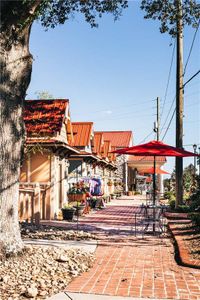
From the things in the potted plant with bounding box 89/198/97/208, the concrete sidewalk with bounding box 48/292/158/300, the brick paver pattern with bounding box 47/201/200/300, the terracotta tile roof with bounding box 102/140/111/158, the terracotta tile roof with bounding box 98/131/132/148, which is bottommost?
the concrete sidewalk with bounding box 48/292/158/300

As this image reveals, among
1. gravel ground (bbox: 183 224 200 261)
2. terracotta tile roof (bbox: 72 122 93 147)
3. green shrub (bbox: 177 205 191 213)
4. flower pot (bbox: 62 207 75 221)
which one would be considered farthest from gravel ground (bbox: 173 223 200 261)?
terracotta tile roof (bbox: 72 122 93 147)

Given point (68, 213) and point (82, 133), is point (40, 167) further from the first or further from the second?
point (82, 133)

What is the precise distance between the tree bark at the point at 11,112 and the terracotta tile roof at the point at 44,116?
27.1ft

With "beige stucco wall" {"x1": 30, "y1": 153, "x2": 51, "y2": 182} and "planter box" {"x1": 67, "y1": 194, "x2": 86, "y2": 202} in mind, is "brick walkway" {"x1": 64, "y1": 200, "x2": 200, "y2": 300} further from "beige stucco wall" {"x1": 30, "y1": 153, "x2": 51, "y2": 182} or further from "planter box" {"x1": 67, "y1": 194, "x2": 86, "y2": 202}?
"planter box" {"x1": 67, "y1": 194, "x2": 86, "y2": 202}

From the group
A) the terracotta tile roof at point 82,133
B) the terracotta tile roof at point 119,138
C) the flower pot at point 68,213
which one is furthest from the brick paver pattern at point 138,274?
the terracotta tile roof at point 119,138

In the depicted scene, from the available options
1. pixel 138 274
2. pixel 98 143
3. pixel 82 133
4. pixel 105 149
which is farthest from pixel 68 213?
pixel 105 149

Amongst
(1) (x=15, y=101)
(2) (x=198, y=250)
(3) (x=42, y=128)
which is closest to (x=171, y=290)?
(2) (x=198, y=250)

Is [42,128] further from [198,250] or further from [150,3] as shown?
[198,250]

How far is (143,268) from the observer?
6.39 m

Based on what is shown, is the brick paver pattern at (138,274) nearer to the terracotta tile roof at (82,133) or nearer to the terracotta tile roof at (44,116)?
the terracotta tile roof at (44,116)

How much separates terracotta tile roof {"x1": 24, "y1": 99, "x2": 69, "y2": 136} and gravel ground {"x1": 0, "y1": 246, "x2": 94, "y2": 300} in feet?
28.3

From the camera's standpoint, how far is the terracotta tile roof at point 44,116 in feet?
52.1

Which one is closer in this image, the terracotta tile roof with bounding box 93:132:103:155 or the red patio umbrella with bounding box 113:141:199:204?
the red patio umbrella with bounding box 113:141:199:204

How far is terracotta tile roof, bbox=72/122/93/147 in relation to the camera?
2247cm
